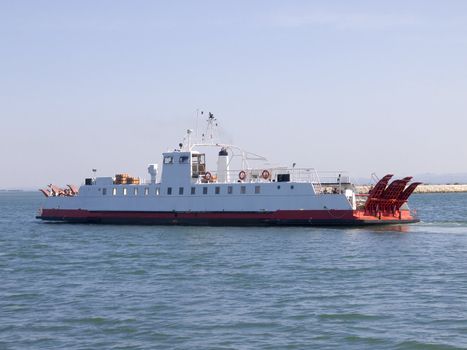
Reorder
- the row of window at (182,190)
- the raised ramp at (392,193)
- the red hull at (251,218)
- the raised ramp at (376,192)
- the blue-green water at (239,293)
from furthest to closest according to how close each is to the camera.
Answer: the row of window at (182,190) < the raised ramp at (392,193) < the raised ramp at (376,192) < the red hull at (251,218) < the blue-green water at (239,293)

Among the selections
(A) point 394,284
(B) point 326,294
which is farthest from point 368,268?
(B) point 326,294

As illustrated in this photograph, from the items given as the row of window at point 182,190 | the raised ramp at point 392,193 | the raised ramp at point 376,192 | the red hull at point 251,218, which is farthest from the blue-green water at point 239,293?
the row of window at point 182,190

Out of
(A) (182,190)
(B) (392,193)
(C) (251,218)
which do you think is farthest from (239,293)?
(A) (182,190)

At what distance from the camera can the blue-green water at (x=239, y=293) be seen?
18406 millimetres

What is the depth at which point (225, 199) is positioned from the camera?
168 ft

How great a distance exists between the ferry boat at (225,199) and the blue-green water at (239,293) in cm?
494

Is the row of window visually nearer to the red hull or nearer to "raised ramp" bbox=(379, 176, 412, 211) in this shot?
the red hull

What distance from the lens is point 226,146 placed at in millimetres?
55062

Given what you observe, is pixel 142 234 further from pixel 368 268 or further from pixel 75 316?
pixel 75 316

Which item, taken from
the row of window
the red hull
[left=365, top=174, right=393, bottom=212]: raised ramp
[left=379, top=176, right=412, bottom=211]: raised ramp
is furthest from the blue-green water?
the row of window

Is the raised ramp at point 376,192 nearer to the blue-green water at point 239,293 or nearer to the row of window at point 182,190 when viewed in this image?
the blue-green water at point 239,293

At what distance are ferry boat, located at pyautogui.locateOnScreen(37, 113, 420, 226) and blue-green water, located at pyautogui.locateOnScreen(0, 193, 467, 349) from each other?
4944 mm

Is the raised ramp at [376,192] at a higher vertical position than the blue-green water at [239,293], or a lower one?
higher

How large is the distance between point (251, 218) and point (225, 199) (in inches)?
98.8
